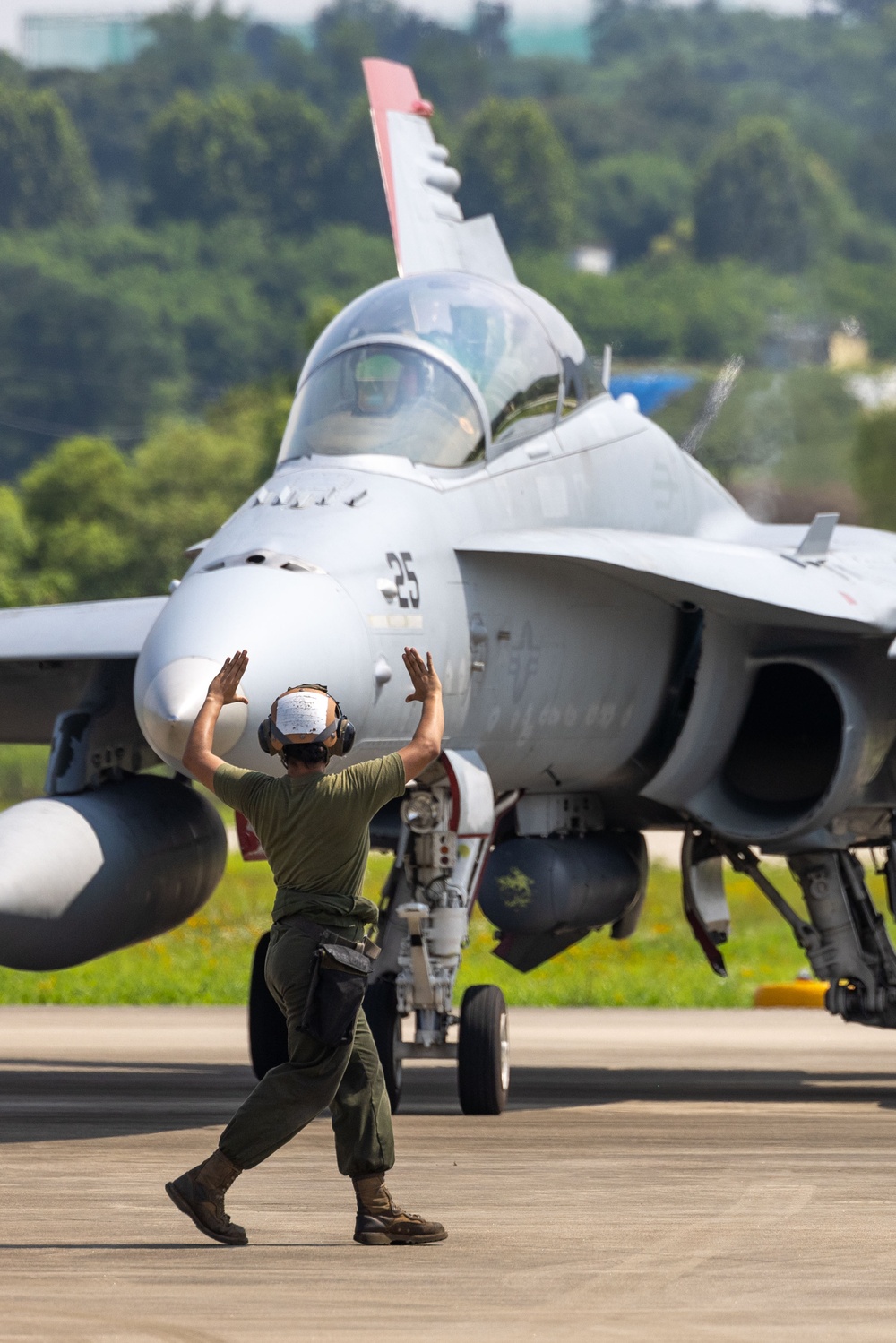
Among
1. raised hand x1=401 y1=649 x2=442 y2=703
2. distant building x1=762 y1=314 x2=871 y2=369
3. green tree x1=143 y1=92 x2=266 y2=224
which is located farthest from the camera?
green tree x1=143 y1=92 x2=266 y2=224

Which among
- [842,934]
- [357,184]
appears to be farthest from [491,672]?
[357,184]

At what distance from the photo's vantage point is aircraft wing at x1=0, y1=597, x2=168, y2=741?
459 inches

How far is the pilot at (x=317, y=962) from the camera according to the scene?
6875 mm

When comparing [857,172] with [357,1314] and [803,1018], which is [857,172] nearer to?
[803,1018]

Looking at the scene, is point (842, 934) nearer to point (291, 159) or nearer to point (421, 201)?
point (421, 201)

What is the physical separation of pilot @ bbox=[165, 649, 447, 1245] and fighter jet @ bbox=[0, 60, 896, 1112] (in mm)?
1379

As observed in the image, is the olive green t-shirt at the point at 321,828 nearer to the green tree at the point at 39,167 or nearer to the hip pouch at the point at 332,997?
the hip pouch at the point at 332,997

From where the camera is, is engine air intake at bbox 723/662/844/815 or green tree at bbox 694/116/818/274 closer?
engine air intake at bbox 723/662/844/815

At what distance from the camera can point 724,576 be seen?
1104 centimetres

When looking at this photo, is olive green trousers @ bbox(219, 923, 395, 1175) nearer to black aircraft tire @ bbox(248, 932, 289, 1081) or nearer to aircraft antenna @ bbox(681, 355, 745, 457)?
black aircraft tire @ bbox(248, 932, 289, 1081)

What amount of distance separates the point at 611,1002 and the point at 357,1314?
15511 mm

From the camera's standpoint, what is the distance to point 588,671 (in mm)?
11359

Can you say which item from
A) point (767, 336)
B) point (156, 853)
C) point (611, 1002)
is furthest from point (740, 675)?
point (767, 336)

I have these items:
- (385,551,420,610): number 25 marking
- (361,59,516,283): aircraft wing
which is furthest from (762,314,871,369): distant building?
(385,551,420,610): number 25 marking
